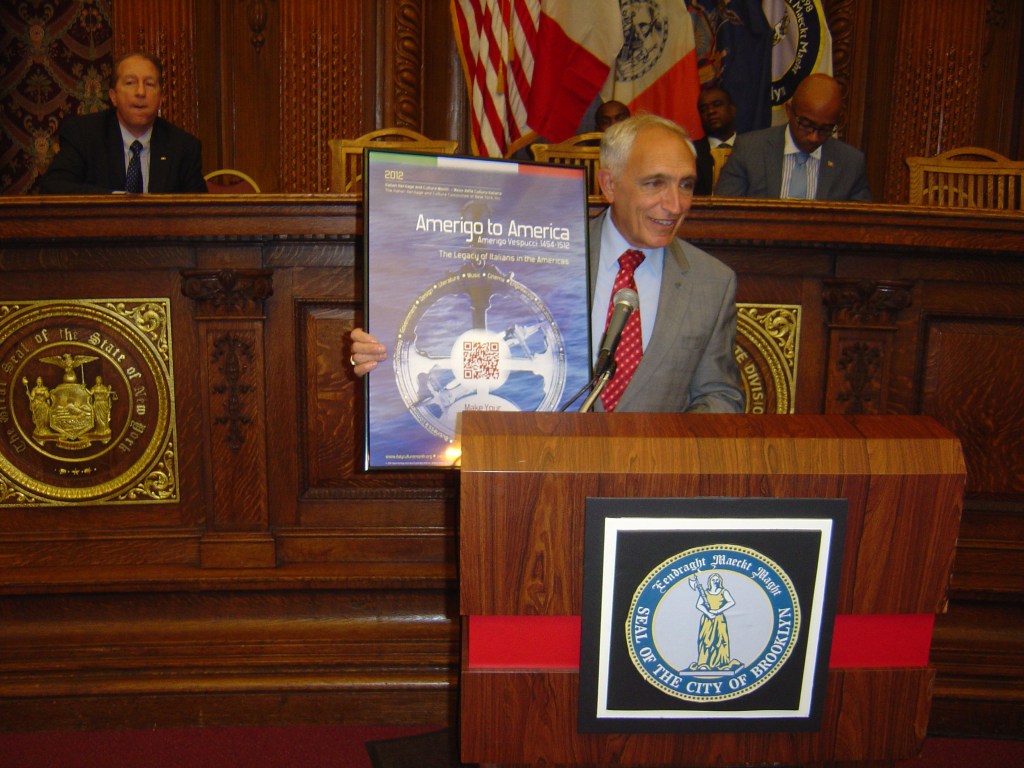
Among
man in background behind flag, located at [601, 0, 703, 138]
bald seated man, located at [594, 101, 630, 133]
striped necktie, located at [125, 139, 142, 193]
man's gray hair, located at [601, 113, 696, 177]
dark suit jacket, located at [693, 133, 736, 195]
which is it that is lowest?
man's gray hair, located at [601, 113, 696, 177]

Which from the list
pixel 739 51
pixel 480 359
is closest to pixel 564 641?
pixel 480 359

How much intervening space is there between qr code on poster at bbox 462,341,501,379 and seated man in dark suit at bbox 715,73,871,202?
2324mm

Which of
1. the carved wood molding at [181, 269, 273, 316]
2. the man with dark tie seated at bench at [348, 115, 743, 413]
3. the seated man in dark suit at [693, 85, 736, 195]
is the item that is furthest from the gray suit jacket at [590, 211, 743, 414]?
the seated man in dark suit at [693, 85, 736, 195]

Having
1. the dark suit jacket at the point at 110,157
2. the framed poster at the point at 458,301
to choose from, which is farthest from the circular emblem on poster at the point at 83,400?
the framed poster at the point at 458,301

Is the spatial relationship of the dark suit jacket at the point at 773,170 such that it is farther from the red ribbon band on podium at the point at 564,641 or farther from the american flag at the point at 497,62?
the red ribbon band on podium at the point at 564,641

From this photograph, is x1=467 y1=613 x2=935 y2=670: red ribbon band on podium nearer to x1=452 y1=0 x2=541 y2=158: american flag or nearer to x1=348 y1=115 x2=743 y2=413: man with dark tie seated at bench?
x1=348 y1=115 x2=743 y2=413: man with dark tie seated at bench

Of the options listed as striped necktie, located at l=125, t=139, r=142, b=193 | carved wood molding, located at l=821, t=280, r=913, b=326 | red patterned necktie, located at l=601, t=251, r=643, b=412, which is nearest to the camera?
red patterned necktie, located at l=601, t=251, r=643, b=412

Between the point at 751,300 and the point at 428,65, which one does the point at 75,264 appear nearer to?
the point at 751,300

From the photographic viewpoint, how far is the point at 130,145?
3039 millimetres

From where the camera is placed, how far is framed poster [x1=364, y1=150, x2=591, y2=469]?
4.31 feet

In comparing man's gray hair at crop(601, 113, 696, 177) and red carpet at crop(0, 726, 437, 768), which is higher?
man's gray hair at crop(601, 113, 696, 177)

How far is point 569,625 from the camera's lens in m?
0.83

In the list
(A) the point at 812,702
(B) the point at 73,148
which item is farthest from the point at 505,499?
(B) the point at 73,148

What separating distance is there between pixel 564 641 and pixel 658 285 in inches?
39.4
